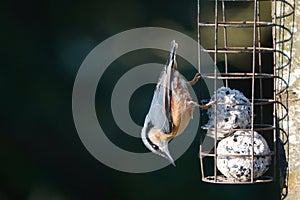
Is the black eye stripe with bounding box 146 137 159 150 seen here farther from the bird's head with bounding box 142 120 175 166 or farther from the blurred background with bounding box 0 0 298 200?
the blurred background with bounding box 0 0 298 200

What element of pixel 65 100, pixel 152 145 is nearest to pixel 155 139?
pixel 152 145

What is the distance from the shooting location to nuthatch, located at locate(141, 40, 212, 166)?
2.76 meters

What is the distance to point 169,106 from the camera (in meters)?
2.78

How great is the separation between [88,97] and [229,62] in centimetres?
79

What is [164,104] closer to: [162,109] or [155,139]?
[162,109]

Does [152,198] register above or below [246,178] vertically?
below

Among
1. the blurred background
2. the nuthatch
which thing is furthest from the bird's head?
the blurred background

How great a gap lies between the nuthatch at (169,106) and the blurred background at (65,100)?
177 cm

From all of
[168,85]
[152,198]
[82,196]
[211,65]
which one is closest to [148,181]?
[152,198]

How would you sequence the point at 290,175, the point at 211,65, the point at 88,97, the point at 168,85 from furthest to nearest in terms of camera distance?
the point at 88,97 → the point at 211,65 → the point at 168,85 → the point at 290,175

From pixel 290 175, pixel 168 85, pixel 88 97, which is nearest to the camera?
pixel 290 175

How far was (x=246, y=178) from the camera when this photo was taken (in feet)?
8.71

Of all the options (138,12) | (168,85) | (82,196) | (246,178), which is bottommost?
(82,196)

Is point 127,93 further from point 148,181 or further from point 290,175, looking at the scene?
point 290,175
